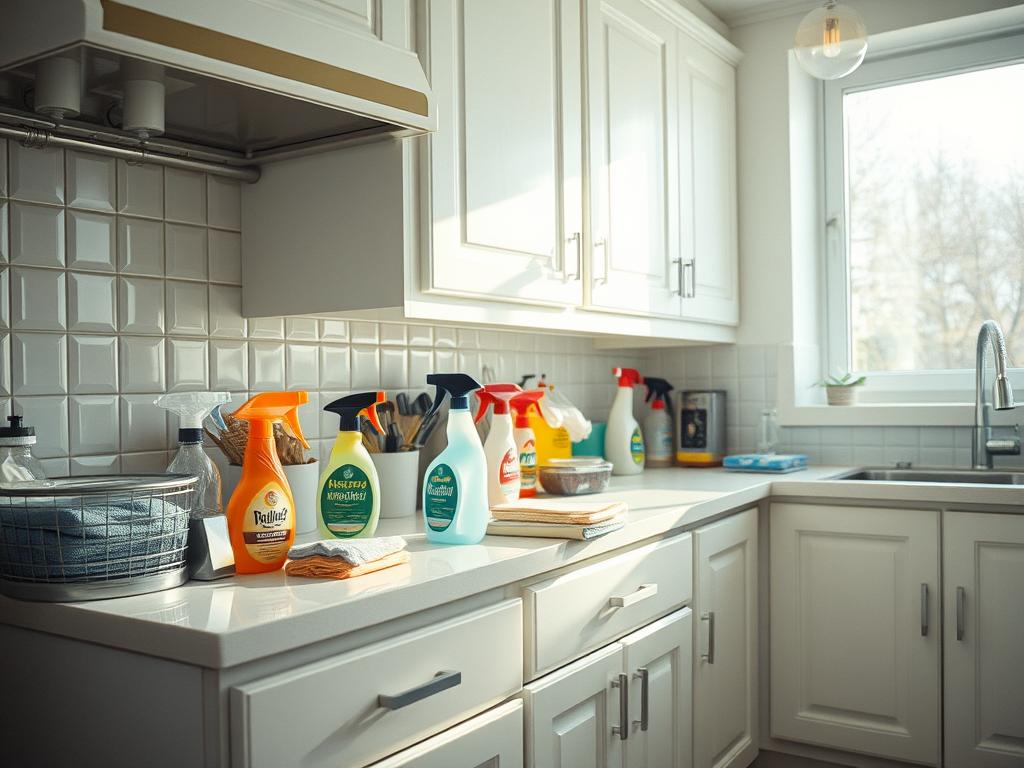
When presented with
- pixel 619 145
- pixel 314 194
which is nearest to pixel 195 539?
pixel 314 194

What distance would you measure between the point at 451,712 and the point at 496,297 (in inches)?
33.2

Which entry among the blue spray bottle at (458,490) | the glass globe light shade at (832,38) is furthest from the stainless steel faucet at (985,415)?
the blue spray bottle at (458,490)

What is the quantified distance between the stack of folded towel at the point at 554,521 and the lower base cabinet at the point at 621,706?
0.23 meters

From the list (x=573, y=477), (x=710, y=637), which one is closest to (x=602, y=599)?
(x=573, y=477)

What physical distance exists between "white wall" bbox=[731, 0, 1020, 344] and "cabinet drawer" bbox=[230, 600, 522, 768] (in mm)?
1870

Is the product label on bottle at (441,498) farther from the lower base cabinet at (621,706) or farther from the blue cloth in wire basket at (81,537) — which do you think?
the blue cloth in wire basket at (81,537)

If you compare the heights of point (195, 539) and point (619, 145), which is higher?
point (619, 145)

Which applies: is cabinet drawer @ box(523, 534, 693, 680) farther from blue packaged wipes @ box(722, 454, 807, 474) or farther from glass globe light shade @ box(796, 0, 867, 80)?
glass globe light shade @ box(796, 0, 867, 80)

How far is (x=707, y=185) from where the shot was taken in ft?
9.44

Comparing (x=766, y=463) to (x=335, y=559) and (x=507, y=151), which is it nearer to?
(x=507, y=151)

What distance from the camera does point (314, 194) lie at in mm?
1749

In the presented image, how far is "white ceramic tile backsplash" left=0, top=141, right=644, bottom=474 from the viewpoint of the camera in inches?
58.4

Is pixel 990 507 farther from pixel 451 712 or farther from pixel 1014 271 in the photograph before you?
pixel 451 712

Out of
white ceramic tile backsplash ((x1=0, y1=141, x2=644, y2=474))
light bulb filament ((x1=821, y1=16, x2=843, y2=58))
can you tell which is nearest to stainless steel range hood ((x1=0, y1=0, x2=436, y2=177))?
white ceramic tile backsplash ((x1=0, y1=141, x2=644, y2=474))
